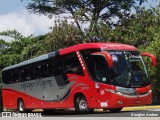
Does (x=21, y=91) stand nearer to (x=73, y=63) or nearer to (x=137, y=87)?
(x=73, y=63)

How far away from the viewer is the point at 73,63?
64.0ft

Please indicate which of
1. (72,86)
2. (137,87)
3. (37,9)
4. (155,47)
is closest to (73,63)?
(72,86)

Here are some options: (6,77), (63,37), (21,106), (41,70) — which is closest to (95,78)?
(41,70)

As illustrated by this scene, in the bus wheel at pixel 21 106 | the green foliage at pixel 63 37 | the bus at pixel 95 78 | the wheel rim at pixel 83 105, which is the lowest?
the bus wheel at pixel 21 106

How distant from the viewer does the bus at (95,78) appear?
1767cm

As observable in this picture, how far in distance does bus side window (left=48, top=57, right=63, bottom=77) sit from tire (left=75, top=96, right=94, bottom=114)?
73.1 inches

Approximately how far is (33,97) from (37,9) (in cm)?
1860

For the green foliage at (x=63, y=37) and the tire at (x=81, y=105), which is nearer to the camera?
the tire at (x=81, y=105)

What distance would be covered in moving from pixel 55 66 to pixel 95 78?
3455 mm

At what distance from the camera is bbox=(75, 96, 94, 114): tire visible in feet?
61.7

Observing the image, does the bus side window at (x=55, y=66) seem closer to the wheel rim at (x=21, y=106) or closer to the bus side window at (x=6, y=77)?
the wheel rim at (x=21, y=106)

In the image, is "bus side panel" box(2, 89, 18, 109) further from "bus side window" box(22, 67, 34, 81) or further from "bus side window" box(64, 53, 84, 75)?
"bus side window" box(64, 53, 84, 75)

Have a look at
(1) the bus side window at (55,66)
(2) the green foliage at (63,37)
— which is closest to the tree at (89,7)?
(2) the green foliage at (63,37)

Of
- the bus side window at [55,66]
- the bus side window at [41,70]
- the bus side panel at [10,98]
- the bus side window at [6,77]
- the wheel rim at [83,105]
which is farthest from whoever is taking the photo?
the bus side window at [6,77]
